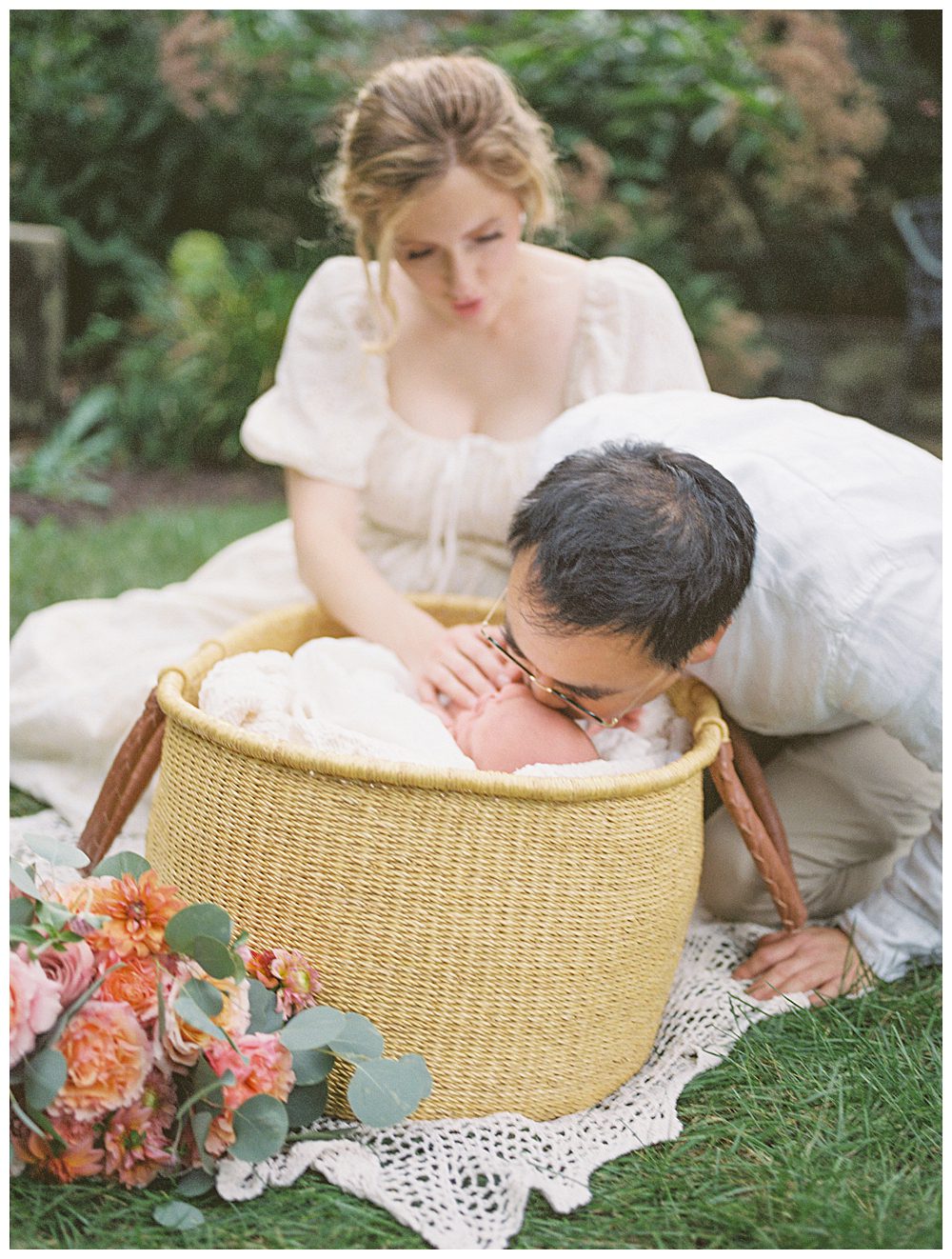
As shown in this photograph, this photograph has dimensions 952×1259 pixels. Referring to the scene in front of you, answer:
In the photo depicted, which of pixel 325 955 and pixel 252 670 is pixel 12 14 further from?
pixel 325 955

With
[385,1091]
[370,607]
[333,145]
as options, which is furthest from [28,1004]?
[333,145]

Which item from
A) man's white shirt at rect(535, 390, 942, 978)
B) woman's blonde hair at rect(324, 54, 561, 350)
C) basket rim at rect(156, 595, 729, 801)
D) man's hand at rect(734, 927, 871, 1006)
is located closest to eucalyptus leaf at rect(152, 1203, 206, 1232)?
basket rim at rect(156, 595, 729, 801)

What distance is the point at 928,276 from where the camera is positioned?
443cm

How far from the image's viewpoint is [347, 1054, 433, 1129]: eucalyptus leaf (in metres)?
1.33

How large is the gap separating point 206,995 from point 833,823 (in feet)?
3.70

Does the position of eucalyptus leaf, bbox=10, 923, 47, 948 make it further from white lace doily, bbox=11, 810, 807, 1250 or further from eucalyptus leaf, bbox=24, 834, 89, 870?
white lace doily, bbox=11, 810, 807, 1250

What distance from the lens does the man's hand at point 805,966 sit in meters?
1.76

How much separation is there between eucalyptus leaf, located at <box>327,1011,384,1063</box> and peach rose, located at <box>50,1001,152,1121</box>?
0.72 ft

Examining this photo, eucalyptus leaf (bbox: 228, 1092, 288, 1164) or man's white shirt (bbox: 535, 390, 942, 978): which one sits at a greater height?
man's white shirt (bbox: 535, 390, 942, 978)

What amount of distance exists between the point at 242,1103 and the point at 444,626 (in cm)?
109

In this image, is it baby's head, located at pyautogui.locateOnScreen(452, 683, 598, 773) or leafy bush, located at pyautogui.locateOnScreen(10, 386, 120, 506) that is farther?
leafy bush, located at pyautogui.locateOnScreen(10, 386, 120, 506)

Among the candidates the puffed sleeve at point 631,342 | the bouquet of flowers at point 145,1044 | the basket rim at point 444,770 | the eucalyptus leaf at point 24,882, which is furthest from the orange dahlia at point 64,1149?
the puffed sleeve at point 631,342

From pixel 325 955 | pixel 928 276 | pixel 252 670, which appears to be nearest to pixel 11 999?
pixel 325 955

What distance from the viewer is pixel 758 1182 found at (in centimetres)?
138
